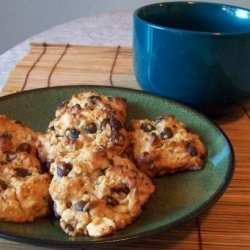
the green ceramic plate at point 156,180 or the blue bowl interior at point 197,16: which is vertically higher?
the blue bowl interior at point 197,16

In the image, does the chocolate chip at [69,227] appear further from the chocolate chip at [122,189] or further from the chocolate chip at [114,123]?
the chocolate chip at [114,123]

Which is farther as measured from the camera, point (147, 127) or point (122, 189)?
point (147, 127)

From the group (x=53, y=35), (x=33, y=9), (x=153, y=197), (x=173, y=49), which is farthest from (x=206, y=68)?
(x=33, y=9)

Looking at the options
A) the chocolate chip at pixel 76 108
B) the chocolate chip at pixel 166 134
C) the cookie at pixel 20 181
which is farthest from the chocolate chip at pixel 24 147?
the chocolate chip at pixel 166 134

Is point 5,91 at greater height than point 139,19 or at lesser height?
lesser

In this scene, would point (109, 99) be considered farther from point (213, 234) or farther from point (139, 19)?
point (213, 234)

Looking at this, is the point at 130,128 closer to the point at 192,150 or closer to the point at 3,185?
the point at 192,150

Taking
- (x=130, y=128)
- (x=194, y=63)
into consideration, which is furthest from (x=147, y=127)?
(x=194, y=63)
